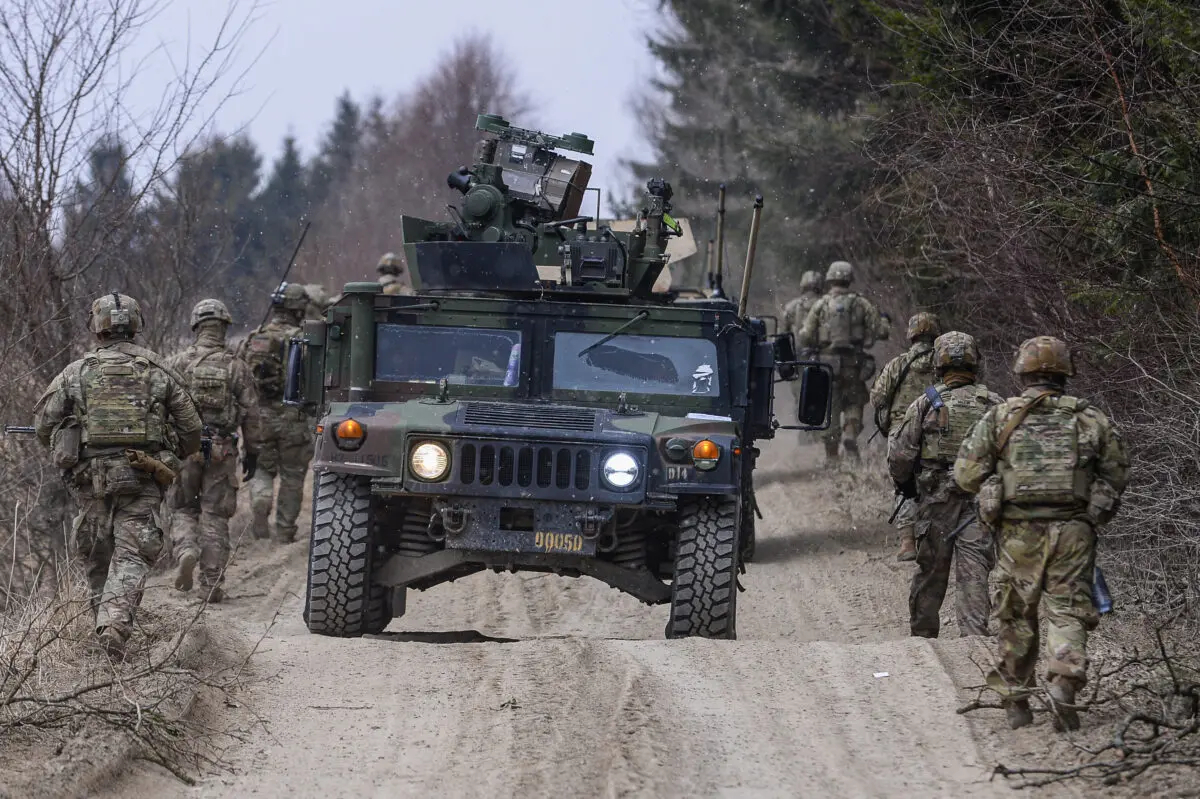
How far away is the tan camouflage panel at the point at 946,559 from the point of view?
28.5 ft

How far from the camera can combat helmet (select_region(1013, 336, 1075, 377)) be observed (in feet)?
21.3

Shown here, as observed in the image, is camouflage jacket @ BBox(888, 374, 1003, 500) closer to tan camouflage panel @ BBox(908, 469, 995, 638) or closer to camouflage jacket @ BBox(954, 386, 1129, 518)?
tan camouflage panel @ BBox(908, 469, 995, 638)

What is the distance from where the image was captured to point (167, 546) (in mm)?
12148

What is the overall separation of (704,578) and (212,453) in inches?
157

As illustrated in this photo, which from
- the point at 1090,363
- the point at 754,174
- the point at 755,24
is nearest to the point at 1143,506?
the point at 1090,363

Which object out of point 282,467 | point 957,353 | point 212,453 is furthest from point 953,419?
point 282,467

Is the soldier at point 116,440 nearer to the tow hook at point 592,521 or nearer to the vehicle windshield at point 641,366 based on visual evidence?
the tow hook at point 592,521

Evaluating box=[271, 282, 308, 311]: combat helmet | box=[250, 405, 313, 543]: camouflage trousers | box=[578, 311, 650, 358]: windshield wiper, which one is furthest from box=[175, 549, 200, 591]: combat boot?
box=[271, 282, 308, 311]: combat helmet

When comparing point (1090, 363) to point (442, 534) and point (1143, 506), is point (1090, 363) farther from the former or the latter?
point (442, 534)

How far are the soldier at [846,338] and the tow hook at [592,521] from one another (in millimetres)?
7074

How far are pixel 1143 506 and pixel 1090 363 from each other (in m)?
1.53

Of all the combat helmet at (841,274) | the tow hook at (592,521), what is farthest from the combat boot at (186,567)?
the combat helmet at (841,274)

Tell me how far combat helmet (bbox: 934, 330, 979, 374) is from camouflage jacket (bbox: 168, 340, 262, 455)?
183 inches

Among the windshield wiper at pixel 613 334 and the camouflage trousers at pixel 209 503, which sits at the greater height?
the windshield wiper at pixel 613 334
